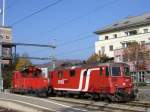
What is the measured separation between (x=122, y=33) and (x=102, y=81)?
58681 millimetres

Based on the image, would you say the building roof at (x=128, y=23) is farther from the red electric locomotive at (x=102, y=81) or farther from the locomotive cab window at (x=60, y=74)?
the red electric locomotive at (x=102, y=81)

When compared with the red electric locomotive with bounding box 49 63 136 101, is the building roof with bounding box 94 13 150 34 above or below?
above

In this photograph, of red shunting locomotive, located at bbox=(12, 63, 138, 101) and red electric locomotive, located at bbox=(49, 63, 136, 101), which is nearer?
red electric locomotive, located at bbox=(49, 63, 136, 101)

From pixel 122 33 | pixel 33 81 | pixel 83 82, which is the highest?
pixel 122 33

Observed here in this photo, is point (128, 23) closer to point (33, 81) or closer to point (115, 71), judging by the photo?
point (33, 81)

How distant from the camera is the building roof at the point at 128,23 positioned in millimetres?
84644

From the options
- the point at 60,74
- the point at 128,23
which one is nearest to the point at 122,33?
the point at 128,23

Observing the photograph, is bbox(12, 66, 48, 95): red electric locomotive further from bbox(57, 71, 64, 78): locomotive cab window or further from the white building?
the white building

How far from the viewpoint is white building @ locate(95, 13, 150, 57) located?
8312cm

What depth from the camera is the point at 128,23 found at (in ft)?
293

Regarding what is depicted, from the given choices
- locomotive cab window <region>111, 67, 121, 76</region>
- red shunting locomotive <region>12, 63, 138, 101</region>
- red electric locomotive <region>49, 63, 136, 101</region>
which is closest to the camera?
red electric locomotive <region>49, 63, 136, 101</region>

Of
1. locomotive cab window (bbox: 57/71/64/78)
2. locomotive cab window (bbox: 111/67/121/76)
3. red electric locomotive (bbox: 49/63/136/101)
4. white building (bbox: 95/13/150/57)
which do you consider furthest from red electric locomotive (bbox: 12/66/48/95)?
white building (bbox: 95/13/150/57)

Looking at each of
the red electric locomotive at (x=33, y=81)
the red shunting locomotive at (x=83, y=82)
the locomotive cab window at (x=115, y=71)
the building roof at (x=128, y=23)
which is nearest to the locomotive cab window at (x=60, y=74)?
the red shunting locomotive at (x=83, y=82)

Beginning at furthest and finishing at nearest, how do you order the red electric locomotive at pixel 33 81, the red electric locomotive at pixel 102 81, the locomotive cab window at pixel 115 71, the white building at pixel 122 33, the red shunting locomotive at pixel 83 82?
the white building at pixel 122 33, the red electric locomotive at pixel 33 81, the locomotive cab window at pixel 115 71, the red shunting locomotive at pixel 83 82, the red electric locomotive at pixel 102 81
